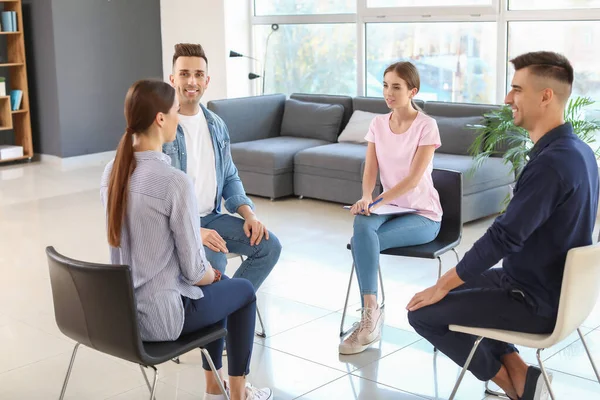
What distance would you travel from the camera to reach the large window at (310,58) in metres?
7.82

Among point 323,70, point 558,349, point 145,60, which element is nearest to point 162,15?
point 145,60

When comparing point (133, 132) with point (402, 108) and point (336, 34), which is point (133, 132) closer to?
point (402, 108)

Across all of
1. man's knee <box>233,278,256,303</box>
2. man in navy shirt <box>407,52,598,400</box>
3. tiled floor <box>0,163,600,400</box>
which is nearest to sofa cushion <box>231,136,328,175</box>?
tiled floor <box>0,163,600,400</box>

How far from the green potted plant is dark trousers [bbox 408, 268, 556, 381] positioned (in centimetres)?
262

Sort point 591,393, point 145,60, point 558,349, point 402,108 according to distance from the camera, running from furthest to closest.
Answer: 1. point 145,60
2. point 402,108
3. point 558,349
4. point 591,393

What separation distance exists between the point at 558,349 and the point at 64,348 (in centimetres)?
212

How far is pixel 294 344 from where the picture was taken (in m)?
3.59

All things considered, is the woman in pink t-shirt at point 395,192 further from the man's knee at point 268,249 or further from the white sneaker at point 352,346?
the man's knee at point 268,249

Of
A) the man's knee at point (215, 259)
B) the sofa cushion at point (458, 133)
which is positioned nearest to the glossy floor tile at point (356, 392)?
the man's knee at point (215, 259)

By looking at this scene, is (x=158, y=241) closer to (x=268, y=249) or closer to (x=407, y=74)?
(x=268, y=249)

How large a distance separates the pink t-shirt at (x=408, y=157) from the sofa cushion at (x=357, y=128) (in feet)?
9.51

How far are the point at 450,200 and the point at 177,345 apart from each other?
1664 mm

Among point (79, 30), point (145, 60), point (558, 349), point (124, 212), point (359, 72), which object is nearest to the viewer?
point (124, 212)

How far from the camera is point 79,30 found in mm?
8227
